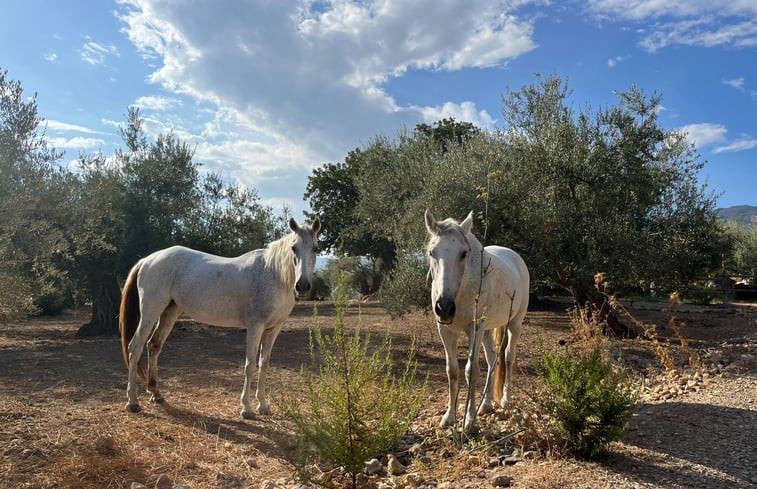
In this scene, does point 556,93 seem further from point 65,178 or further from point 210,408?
point 65,178

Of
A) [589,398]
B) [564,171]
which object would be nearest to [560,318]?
[564,171]

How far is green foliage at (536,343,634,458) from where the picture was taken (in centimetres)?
347

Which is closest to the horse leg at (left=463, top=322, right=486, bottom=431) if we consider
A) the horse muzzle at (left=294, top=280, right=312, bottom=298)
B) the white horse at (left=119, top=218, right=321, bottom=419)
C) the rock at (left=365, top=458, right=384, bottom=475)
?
the rock at (left=365, top=458, right=384, bottom=475)

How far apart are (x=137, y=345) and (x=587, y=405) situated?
214 inches

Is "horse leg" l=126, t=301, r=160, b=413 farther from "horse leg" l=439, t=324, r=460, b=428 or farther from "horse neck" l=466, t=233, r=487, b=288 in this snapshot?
"horse neck" l=466, t=233, r=487, b=288

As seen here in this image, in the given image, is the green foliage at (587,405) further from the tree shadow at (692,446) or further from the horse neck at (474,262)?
the horse neck at (474,262)

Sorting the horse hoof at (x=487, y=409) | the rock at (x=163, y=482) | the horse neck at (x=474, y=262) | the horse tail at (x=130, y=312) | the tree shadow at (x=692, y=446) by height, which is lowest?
the rock at (x=163, y=482)

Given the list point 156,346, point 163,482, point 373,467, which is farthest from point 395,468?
point 156,346

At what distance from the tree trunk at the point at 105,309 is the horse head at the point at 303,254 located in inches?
363

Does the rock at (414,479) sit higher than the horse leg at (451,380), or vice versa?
the horse leg at (451,380)

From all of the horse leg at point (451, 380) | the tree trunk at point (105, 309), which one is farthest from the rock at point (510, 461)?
the tree trunk at point (105, 309)

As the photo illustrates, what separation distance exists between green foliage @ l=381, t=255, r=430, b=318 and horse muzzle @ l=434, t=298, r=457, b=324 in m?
4.76

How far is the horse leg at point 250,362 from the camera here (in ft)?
18.9

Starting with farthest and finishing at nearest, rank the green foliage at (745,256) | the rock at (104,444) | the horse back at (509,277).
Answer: the green foliage at (745,256), the horse back at (509,277), the rock at (104,444)
